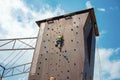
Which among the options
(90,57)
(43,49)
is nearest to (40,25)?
(43,49)

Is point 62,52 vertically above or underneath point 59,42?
underneath

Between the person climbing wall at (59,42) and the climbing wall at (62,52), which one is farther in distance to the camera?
the person climbing wall at (59,42)

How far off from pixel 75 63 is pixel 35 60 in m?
2.29

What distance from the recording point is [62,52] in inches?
423

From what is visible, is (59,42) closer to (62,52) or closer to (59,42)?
(59,42)

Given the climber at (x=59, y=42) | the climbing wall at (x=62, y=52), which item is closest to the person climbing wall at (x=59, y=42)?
the climber at (x=59, y=42)

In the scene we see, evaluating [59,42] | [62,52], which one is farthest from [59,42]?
[62,52]

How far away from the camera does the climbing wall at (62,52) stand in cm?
1009

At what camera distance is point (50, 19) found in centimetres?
1241

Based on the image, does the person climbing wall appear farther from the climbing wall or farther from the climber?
the climbing wall

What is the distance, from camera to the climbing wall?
10.1m

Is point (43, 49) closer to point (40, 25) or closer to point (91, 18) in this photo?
point (40, 25)

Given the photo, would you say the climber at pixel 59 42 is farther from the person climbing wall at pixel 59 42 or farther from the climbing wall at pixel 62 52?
the climbing wall at pixel 62 52

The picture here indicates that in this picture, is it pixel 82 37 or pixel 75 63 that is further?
pixel 82 37
